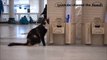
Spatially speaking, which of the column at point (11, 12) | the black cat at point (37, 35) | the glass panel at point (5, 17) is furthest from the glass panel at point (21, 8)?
the black cat at point (37, 35)

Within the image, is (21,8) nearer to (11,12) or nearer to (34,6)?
(34,6)

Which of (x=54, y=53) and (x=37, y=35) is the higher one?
(x=37, y=35)

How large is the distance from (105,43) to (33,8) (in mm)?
16613

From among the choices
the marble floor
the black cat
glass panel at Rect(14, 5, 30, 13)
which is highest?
glass panel at Rect(14, 5, 30, 13)

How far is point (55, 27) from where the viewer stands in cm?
926

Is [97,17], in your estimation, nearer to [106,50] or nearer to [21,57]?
[106,50]

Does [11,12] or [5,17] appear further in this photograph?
[5,17]

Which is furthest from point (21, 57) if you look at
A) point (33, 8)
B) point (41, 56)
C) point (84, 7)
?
point (33, 8)

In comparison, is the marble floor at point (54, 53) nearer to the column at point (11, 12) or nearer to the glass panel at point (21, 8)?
the column at point (11, 12)

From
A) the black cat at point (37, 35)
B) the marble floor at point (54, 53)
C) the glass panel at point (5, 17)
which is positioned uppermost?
the glass panel at point (5, 17)

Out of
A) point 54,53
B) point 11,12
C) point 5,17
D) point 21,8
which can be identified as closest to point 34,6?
point 21,8

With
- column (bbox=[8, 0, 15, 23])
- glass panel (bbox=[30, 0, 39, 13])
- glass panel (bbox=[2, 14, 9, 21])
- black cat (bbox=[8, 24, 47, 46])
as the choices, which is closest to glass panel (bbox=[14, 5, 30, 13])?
glass panel (bbox=[30, 0, 39, 13])

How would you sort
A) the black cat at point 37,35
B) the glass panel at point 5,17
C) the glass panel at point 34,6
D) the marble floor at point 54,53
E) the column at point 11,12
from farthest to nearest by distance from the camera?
the glass panel at point 34,6 → the glass panel at point 5,17 → the column at point 11,12 → the black cat at point 37,35 → the marble floor at point 54,53

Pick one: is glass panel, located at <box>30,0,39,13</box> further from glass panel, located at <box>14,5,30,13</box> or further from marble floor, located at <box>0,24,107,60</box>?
marble floor, located at <box>0,24,107,60</box>
